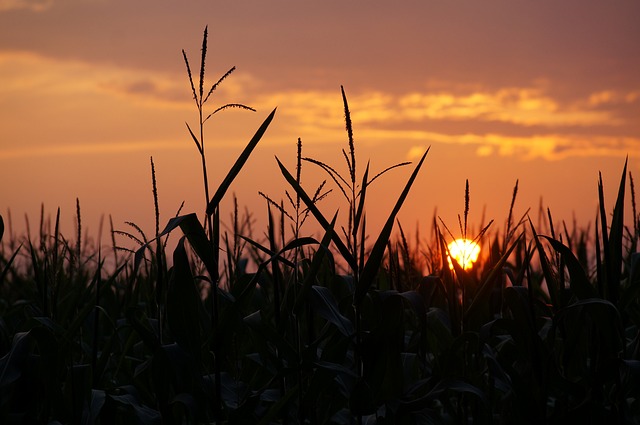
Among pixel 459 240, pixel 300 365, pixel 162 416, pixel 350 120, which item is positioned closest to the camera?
pixel 350 120

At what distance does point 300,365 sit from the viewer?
2857 mm

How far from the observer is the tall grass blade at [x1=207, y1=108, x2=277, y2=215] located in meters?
2.73

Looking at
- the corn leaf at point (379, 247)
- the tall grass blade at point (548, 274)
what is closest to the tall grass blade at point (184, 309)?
the corn leaf at point (379, 247)

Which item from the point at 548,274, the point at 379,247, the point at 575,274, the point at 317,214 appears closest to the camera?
the point at 379,247

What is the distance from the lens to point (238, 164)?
9.00 feet

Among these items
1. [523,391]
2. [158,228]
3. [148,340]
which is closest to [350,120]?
[158,228]

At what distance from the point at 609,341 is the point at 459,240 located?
73 cm

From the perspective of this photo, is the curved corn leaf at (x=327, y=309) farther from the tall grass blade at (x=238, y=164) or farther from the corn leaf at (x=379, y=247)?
the tall grass blade at (x=238, y=164)

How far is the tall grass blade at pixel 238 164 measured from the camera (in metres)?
2.73

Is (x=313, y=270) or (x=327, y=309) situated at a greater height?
(x=313, y=270)

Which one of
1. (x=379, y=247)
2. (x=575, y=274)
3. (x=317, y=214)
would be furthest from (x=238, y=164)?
(x=575, y=274)

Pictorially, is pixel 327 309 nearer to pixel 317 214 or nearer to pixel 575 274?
pixel 317 214

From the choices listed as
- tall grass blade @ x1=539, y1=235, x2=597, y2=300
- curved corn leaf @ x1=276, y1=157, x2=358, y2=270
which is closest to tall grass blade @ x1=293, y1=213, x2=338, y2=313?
curved corn leaf @ x1=276, y1=157, x2=358, y2=270

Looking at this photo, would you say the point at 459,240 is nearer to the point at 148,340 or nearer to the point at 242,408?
the point at 242,408
